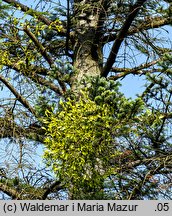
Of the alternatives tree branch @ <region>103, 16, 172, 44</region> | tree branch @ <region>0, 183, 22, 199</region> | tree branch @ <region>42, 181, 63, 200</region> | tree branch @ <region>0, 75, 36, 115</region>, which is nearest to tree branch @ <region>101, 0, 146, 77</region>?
tree branch @ <region>103, 16, 172, 44</region>

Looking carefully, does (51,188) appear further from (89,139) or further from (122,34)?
(122,34)

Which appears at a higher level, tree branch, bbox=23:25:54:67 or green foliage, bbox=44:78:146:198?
tree branch, bbox=23:25:54:67

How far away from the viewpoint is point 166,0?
7152 mm

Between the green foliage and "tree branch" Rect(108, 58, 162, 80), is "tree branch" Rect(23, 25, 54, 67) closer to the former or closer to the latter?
"tree branch" Rect(108, 58, 162, 80)

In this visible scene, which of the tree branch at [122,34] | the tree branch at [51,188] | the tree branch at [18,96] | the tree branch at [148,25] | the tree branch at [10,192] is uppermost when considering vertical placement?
the tree branch at [148,25]

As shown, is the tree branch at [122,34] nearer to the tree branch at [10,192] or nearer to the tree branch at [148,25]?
the tree branch at [148,25]

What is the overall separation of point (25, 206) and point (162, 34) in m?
3.35

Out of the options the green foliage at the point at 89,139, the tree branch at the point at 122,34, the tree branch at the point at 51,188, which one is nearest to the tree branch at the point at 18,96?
the tree branch at the point at 122,34

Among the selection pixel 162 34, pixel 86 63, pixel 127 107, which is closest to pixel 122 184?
pixel 127 107

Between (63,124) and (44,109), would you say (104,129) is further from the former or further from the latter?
(44,109)

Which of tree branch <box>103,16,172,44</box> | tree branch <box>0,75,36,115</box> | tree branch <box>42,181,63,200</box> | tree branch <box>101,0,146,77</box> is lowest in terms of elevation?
tree branch <box>42,181,63,200</box>

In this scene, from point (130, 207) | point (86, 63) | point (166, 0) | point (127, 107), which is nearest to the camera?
point (130, 207)

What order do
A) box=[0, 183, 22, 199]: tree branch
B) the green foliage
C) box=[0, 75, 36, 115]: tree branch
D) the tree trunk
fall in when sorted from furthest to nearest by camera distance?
the tree trunk
box=[0, 75, 36, 115]: tree branch
box=[0, 183, 22, 199]: tree branch
the green foliage

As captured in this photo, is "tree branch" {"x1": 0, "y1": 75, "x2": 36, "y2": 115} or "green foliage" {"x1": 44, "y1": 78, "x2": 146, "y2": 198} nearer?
"green foliage" {"x1": 44, "y1": 78, "x2": 146, "y2": 198}
